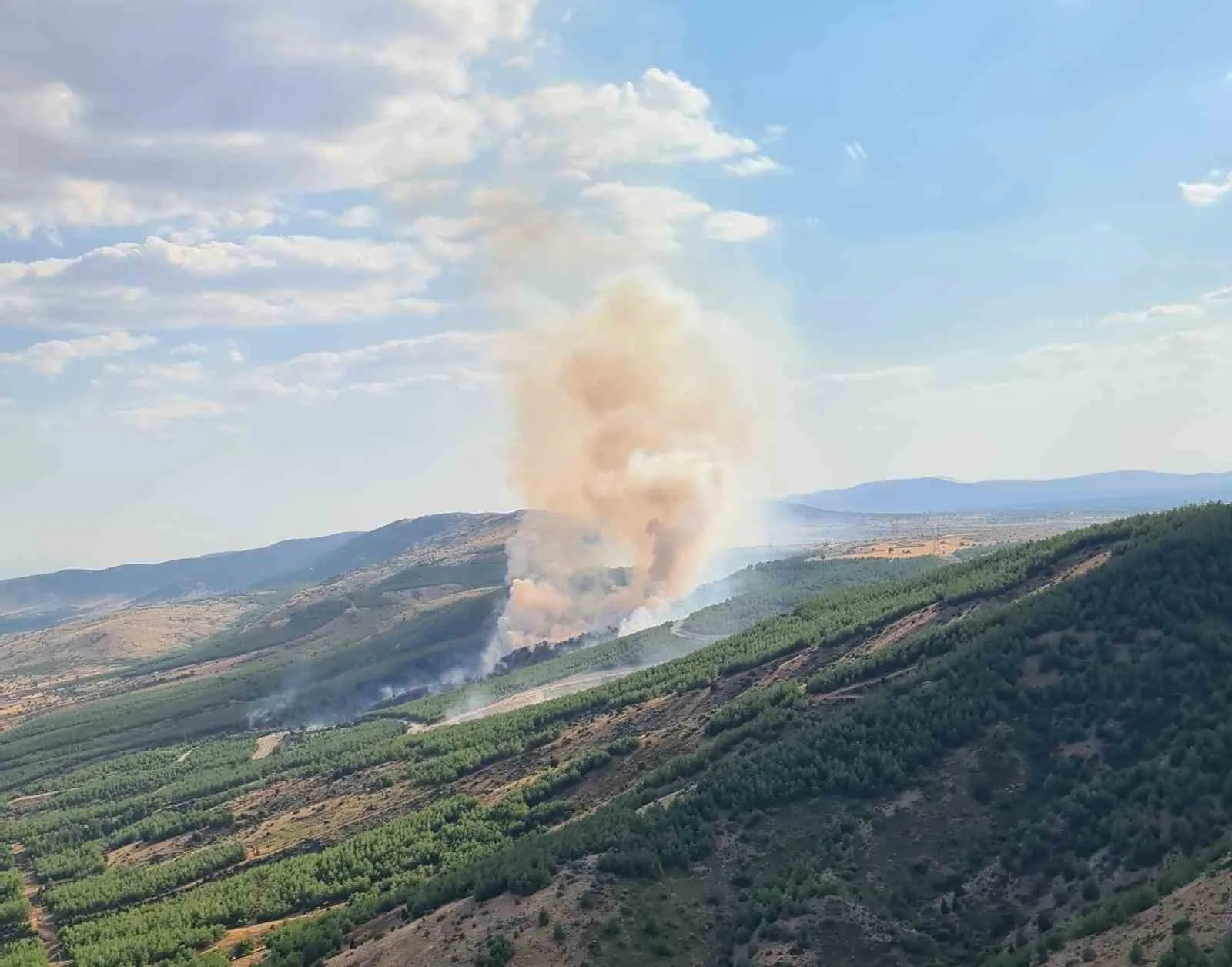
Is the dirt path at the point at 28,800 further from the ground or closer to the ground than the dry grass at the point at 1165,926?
closer to the ground

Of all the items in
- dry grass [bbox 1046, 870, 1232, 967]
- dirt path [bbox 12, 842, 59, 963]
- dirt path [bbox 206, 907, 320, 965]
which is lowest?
dirt path [bbox 12, 842, 59, 963]

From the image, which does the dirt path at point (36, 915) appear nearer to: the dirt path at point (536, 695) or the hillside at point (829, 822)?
A: the hillside at point (829, 822)

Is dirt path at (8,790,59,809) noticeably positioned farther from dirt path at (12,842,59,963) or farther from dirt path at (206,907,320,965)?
dirt path at (206,907,320,965)

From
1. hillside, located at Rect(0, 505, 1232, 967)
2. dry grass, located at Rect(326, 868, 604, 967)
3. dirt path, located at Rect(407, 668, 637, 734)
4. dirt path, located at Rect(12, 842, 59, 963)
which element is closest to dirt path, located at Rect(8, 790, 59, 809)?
dirt path, located at Rect(12, 842, 59, 963)

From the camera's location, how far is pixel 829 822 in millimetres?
69750

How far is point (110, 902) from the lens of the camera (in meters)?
107

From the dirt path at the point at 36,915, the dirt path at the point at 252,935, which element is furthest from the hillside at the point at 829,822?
the dirt path at the point at 36,915

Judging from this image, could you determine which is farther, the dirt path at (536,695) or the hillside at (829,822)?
the dirt path at (536,695)

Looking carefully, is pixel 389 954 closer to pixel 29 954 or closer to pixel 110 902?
pixel 29 954

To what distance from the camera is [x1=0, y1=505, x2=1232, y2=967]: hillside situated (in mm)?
57344

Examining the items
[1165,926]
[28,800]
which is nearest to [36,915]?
[28,800]

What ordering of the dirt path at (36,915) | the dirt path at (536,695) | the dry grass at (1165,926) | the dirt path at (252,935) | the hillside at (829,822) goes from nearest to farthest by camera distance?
the dry grass at (1165,926), the hillside at (829,822), the dirt path at (252,935), the dirt path at (36,915), the dirt path at (536,695)

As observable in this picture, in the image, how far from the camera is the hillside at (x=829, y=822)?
57344 mm

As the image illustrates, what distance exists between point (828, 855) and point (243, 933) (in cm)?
5252
